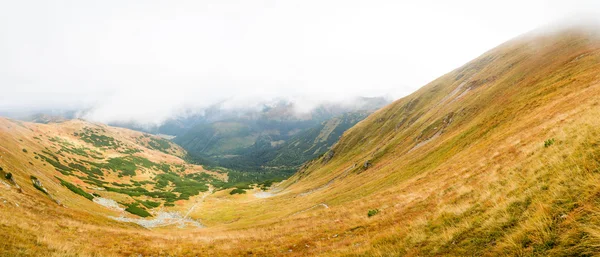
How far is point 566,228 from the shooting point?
22.0ft

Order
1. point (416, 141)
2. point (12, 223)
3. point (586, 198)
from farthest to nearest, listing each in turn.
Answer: point (416, 141), point (12, 223), point (586, 198)

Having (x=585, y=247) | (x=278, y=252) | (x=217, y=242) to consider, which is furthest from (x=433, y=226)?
(x=217, y=242)

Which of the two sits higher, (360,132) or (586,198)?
(586,198)

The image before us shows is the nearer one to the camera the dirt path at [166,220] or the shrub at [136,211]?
the dirt path at [166,220]

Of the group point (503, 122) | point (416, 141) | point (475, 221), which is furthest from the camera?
point (416, 141)

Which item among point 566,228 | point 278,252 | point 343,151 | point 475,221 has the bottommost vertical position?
point 343,151

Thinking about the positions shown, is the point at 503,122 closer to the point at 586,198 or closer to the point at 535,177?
the point at 535,177

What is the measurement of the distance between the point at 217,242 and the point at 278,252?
335 inches

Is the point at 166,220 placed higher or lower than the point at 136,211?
lower

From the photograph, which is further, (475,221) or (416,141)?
(416,141)

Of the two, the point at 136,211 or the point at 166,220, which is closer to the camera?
the point at 136,211

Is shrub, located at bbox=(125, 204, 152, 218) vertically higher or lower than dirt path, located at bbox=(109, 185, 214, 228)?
higher

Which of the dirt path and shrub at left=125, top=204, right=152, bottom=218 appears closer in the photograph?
the dirt path

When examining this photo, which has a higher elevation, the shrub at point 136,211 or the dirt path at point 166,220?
the shrub at point 136,211
